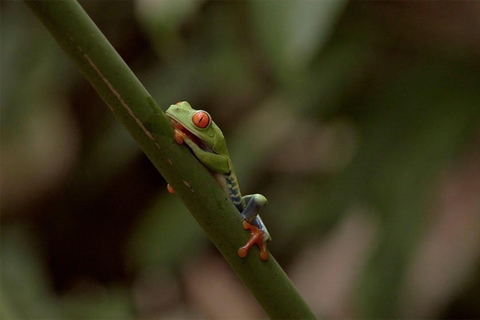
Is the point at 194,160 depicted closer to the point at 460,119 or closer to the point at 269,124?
the point at 460,119

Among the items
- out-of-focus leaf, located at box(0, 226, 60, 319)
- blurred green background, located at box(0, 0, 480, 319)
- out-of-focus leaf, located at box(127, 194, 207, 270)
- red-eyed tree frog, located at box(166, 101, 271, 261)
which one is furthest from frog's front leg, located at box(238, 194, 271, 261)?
out-of-focus leaf, located at box(127, 194, 207, 270)

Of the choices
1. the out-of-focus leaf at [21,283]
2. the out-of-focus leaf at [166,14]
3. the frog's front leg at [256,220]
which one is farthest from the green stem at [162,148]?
the out-of-focus leaf at [166,14]

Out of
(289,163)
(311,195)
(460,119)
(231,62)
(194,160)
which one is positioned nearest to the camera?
(194,160)

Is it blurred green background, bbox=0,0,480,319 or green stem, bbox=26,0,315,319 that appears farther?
blurred green background, bbox=0,0,480,319

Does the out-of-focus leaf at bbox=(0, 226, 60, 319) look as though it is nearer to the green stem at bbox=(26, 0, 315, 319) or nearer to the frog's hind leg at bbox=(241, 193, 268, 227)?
the frog's hind leg at bbox=(241, 193, 268, 227)

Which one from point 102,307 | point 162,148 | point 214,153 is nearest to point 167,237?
point 102,307

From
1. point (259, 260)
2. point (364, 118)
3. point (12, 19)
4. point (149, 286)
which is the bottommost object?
point (149, 286)

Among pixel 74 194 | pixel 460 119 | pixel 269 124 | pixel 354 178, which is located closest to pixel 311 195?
pixel 354 178

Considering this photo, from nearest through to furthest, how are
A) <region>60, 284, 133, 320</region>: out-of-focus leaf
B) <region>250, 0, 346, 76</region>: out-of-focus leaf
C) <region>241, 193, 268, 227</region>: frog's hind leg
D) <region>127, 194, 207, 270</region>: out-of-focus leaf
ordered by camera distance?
<region>241, 193, 268, 227</region>: frog's hind leg, <region>250, 0, 346, 76</region>: out-of-focus leaf, <region>60, 284, 133, 320</region>: out-of-focus leaf, <region>127, 194, 207, 270</region>: out-of-focus leaf
